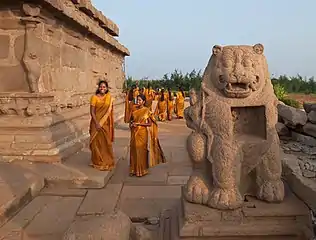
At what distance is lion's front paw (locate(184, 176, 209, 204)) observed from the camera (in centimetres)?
346

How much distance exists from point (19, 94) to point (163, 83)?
124ft

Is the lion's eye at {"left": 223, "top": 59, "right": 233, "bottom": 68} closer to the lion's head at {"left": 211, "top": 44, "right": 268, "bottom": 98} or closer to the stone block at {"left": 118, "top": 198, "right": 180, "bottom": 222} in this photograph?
the lion's head at {"left": 211, "top": 44, "right": 268, "bottom": 98}

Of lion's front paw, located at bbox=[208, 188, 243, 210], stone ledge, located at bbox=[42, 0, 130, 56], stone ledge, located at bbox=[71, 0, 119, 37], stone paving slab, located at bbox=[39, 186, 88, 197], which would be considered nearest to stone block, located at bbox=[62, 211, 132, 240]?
lion's front paw, located at bbox=[208, 188, 243, 210]

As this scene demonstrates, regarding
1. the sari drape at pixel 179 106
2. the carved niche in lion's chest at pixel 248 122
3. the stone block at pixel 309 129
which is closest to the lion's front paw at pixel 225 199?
the carved niche in lion's chest at pixel 248 122

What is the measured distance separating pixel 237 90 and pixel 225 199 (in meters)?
0.97

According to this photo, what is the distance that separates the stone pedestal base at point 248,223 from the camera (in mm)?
3266

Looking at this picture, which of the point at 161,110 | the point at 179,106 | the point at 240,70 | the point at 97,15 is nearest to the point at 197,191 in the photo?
the point at 240,70

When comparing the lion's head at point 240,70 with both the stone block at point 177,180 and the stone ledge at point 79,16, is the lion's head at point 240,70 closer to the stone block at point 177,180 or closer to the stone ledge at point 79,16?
the stone block at point 177,180

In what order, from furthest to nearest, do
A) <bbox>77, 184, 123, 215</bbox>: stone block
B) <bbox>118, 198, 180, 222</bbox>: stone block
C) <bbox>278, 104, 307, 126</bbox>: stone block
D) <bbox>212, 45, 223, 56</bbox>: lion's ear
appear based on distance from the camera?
<bbox>278, 104, 307, 126</bbox>: stone block
<bbox>77, 184, 123, 215</bbox>: stone block
<bbox>118, 198, 180, 222</bbox>: stone block
<bbox>212, 45, 223, 56</bbox>: lion's ear

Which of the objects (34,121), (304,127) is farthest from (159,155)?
(304,127)

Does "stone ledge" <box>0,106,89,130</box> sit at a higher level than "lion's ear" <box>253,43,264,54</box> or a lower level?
lower

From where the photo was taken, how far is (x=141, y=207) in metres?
4.95

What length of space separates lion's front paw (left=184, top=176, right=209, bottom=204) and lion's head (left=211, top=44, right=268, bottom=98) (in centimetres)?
84

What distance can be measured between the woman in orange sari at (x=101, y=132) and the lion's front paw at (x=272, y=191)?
11.2ft
